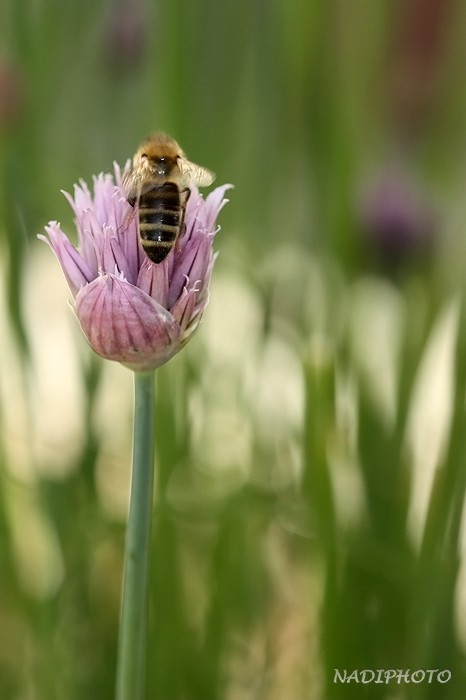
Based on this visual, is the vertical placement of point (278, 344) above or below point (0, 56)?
below

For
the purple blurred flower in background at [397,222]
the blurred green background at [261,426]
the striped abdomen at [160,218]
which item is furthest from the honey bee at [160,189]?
the purple blurred flower in background at [397,222]

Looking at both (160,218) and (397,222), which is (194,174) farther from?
(397,222)

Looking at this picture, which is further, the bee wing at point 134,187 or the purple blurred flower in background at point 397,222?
the purple blurred flower in background at point 397,222

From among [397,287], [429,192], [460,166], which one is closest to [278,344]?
[397,287]

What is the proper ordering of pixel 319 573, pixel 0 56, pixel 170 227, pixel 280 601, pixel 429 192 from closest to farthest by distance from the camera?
pixel 170 227
pixel 319 573
pixel 280 601
pixel 0 56
pixel 429 192

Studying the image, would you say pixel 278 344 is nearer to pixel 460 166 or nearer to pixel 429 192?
pixel 429 192

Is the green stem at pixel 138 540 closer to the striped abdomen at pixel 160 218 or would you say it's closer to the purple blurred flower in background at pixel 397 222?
the striped abdomen at pixel 160 218
